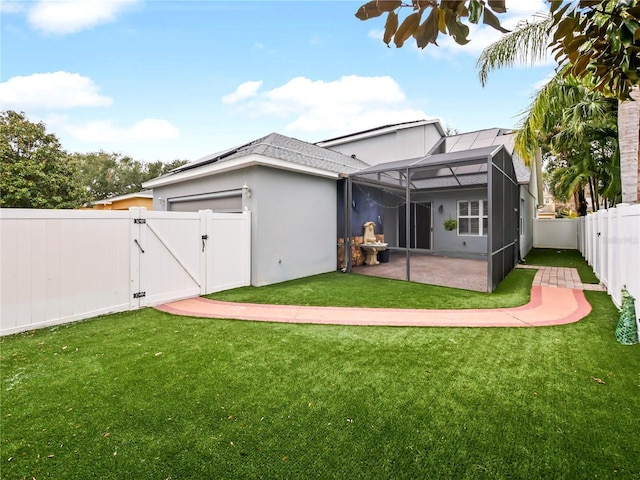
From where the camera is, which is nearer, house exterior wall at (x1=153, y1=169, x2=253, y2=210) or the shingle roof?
house exterior wall at (x1=153, y1=169, x2=253, y2=210)

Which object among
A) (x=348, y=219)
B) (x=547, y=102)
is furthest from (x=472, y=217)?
(x=348, y=219)

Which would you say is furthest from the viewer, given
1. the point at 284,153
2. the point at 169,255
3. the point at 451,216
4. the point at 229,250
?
the point at 451,216

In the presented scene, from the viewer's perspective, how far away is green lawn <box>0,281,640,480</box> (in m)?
2.14

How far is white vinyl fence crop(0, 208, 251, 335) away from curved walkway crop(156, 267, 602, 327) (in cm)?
64

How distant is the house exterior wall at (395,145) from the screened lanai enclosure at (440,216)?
1818 mm

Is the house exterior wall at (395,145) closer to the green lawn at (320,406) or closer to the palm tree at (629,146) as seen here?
the palm tree at (629,146)

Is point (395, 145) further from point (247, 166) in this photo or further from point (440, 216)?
point (247, 166)

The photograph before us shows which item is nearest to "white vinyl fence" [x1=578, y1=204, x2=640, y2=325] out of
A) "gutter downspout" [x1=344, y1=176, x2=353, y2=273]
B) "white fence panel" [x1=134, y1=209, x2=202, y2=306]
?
"gutter downspout" [x1=344, y1=176, x2=353, y2=273]

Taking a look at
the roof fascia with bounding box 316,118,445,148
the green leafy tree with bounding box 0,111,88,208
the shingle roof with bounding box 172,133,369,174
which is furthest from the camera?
the roof fascia with bounding box 316,118,445,148

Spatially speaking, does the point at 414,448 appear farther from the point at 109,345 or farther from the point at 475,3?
the point at 109,345

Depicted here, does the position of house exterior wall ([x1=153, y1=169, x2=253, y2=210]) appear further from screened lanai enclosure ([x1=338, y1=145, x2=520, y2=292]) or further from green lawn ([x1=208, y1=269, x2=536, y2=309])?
screened lanai enclosure ([x1=338, y1=145, x2=520, y2=292])

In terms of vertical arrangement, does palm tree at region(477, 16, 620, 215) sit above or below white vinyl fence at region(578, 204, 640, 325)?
above

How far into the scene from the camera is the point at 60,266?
5.00 meters

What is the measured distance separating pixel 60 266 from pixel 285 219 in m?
4.93
